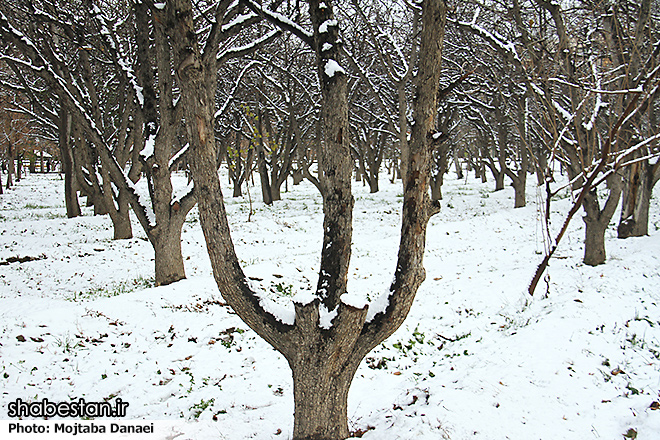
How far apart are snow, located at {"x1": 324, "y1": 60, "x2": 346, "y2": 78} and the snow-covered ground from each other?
3.16 meters

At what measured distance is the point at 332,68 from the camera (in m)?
2.98

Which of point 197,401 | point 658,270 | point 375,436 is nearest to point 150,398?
point 197,401

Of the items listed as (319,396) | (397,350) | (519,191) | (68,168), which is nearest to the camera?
(319,396)

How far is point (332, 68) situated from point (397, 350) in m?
4.18

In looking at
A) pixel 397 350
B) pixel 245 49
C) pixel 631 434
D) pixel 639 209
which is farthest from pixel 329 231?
pixel 639 209

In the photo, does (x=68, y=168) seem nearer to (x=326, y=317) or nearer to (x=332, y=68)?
(x=332, y=68)

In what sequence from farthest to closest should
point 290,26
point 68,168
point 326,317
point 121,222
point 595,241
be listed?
point 68,168, point 121,222, point 595,241, point 290,26, point 326,317

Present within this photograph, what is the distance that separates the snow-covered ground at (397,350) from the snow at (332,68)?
316cm

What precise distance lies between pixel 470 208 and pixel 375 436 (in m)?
15.9

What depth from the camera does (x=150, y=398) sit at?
433cm

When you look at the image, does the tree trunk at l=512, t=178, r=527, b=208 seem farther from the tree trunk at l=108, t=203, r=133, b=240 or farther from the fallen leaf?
the tree trunk at l=108, t=203, r=133, b=240

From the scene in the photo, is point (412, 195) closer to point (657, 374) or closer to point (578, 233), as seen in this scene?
point (657, 374)

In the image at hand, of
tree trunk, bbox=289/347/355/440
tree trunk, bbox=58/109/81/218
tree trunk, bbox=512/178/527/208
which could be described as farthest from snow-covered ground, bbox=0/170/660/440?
tree trunk, bbox=512/178/527/208

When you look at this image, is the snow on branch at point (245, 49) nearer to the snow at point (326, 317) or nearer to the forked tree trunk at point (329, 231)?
the forked tree trunk at point (329, 231)
